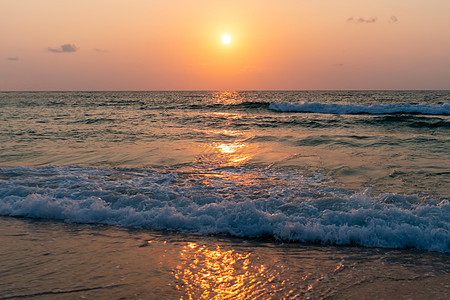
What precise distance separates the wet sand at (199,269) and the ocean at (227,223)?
0.02 meters

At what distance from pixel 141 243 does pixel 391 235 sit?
12.3ft

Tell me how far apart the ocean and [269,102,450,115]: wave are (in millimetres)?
19384

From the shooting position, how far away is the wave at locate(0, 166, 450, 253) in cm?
555

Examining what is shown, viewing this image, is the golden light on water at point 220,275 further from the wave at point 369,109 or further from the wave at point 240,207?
the wave at point 369,109

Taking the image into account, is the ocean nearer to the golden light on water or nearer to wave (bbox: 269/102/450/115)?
the golden light on water

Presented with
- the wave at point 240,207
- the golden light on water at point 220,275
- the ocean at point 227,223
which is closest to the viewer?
the golden light on water at point 220,275

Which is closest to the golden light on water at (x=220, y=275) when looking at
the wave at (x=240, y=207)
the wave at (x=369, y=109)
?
the wave at (x=240, y=207)

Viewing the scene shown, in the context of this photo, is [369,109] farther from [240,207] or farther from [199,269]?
[199,269]

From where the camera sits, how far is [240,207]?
6.38 metres

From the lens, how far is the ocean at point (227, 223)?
13.1 ft

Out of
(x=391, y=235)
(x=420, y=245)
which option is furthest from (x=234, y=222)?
(x=420, y=245)

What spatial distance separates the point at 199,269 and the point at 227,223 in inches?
67.0

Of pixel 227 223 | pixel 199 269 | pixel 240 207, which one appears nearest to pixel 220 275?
pixel 199 269

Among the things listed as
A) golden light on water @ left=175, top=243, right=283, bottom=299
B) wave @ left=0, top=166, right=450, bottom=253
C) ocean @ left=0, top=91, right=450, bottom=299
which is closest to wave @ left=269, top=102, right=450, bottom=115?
ocean @ left=0, top=91, right=450, bottom=299
